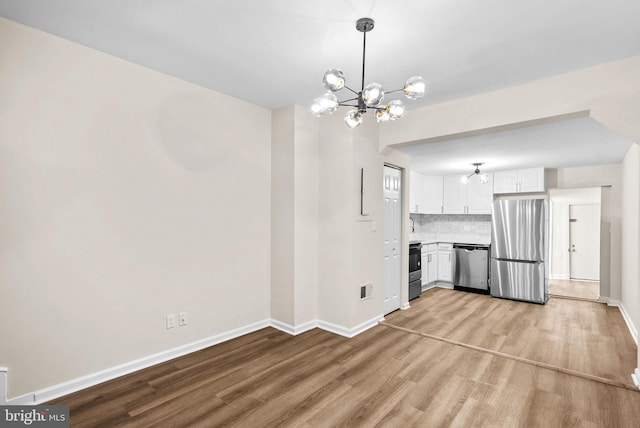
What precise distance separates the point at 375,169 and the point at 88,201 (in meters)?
2.99

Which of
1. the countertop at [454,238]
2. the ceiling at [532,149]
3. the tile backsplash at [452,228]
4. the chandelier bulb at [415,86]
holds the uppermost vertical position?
the ceiling at [532,149]

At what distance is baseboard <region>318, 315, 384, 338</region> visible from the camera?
11.8 ft

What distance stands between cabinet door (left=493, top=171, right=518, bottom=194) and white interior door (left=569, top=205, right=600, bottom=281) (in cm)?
299

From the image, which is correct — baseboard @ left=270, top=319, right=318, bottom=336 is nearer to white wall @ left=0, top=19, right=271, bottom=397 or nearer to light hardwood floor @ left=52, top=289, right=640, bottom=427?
light hardwood floor @ left=52, top=289, right=640, bottom=427

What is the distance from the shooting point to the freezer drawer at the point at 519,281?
211 inches

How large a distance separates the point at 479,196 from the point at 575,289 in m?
2.84

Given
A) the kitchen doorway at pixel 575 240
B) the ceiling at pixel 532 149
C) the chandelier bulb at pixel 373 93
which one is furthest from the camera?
the kitchen doorway at pixel 575 240

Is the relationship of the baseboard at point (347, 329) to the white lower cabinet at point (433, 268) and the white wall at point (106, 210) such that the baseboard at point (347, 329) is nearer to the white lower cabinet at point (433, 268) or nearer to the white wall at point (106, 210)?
the white wall at point (106, 210)

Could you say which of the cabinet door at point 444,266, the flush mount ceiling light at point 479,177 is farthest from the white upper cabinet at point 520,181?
the cabinet door at point 444,266

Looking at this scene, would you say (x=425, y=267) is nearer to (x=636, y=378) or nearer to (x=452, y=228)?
(x=452, y=228)

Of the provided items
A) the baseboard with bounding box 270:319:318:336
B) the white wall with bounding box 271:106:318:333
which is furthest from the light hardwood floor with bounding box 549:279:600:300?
the white wall with bounding box 271:106:318:333

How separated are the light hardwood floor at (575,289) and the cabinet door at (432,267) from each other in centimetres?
223

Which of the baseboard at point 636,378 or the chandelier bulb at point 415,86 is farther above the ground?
the chandelier bulb at point 415,86
